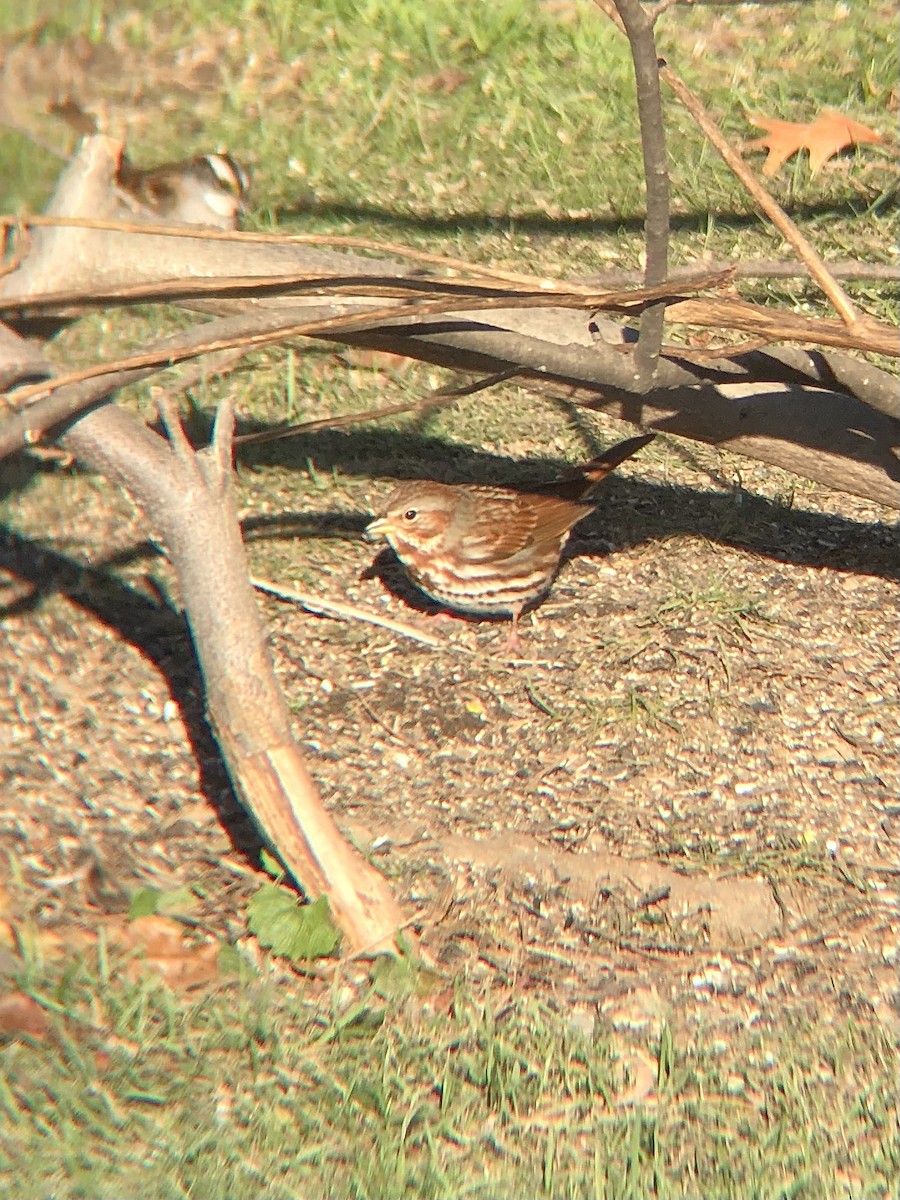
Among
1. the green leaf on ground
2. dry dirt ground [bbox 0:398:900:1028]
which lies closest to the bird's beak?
dry dirt ground [bbox 0:398:900:1028]

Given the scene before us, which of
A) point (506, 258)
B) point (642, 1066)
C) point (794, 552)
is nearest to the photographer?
point (642, 1066)

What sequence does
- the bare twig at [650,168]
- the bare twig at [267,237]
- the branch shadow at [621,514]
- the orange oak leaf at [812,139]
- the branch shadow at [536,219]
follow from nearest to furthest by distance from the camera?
the bare twig at [650,168]
the bare twig at [267,237]
the branch shadow at [621,514]
the branch shadow at [536,219]
the orange oak leaf at [812,139]

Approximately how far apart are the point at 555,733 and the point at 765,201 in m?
1.55

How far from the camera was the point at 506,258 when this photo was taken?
5723mm

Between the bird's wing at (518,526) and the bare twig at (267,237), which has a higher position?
the bare twig at (267,237)

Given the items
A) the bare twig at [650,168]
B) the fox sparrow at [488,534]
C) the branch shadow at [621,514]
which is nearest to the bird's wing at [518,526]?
the fox sparrow at [488,534]

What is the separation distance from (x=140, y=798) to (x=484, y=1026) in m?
1.21

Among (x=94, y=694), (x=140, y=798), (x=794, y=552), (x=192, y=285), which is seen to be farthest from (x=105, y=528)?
(x=794, y=552)

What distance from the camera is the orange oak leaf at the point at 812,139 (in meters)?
5.98

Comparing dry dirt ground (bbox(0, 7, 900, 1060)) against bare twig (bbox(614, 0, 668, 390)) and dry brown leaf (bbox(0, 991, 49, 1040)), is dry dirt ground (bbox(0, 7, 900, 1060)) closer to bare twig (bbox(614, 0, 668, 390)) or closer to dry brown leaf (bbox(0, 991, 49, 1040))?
dry brown leaf (bbox(0, 991, 49, 1040))

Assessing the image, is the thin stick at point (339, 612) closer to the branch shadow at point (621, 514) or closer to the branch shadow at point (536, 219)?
the branch shadow at point (621, 514)

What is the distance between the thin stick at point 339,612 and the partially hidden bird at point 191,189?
67.2 inches

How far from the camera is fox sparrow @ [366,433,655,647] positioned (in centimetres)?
460

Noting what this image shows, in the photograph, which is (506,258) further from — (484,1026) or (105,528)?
(484,1026)
